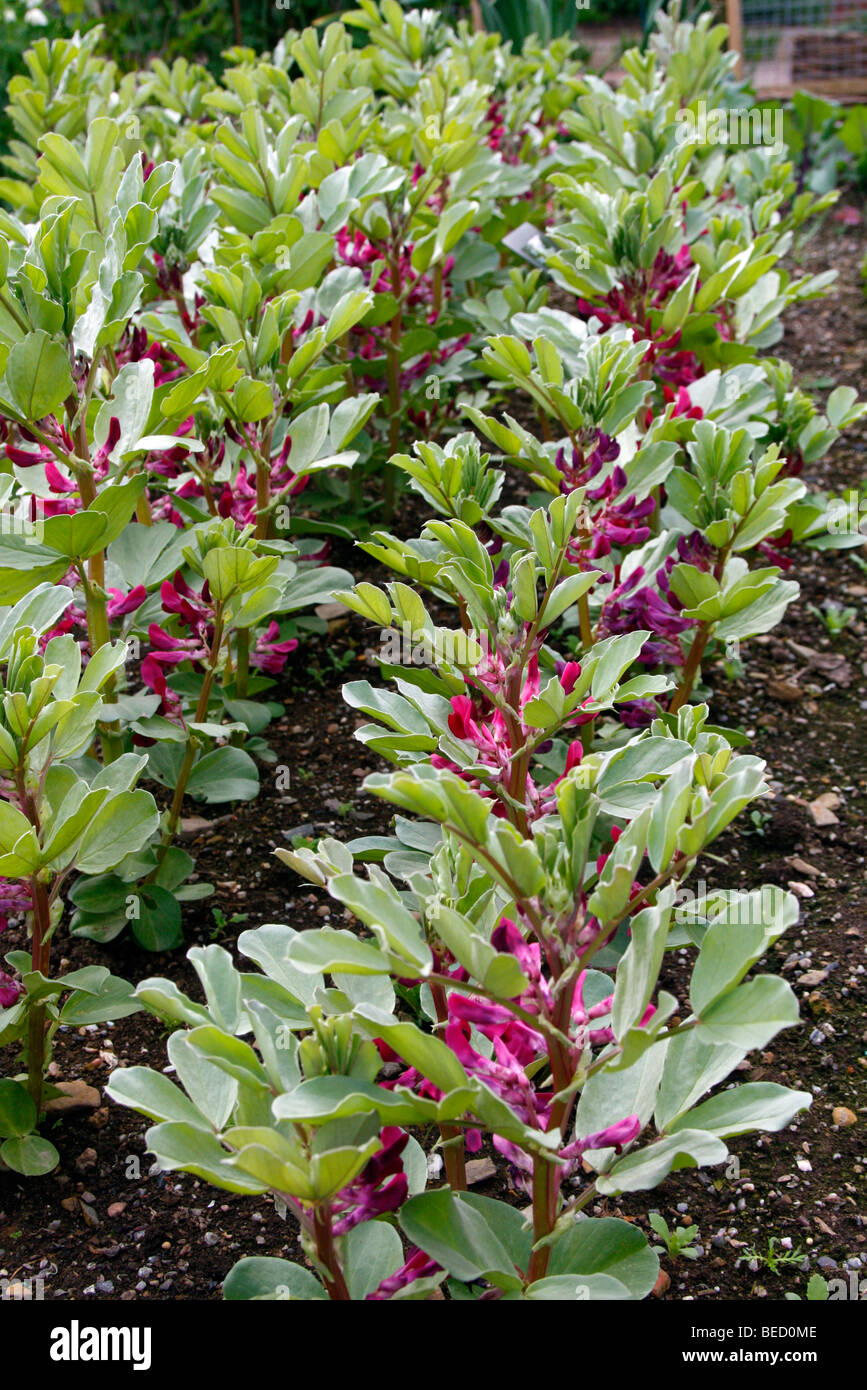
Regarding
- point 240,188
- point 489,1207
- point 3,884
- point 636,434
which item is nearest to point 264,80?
point 240,188

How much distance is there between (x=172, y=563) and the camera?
5.84ft

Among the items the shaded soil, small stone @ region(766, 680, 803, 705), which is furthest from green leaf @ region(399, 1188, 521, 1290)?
small stone @ region(766, 680, 803, 705)

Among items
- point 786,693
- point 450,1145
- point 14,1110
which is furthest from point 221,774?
point 786,693

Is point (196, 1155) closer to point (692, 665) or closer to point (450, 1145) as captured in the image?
point (450, 1145)

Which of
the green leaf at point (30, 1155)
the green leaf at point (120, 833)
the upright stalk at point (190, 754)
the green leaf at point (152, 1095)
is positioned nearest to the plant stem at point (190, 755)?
the upright stalk at point (190, 754)

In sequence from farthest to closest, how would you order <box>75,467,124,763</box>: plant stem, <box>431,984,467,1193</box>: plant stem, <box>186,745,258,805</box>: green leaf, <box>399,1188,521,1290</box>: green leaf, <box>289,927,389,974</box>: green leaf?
<box>186,745,258,805</box>: green leaf → <box>75,467,124,763</box>: plant stem → <box>431,984,467,1193</box>: plant stem → <box>399,1188,521,1290</box>: green leaf → <box>289,927,389,974</box>: green leaf

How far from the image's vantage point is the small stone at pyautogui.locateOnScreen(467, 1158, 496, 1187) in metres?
1.56

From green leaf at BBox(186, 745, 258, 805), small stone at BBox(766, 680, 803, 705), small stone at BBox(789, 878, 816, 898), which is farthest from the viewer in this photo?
small stone at BBox(766, 680, 803, 705)

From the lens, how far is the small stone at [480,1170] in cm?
156

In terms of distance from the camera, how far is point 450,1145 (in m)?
1.21

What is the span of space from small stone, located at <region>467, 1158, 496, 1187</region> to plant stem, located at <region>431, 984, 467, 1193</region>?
11.1 inches

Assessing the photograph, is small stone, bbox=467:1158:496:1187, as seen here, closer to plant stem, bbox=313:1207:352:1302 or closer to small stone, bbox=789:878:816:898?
plant stem, bbox=313:1207:352:1302

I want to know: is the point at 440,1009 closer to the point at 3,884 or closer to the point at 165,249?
the point at 3,884
